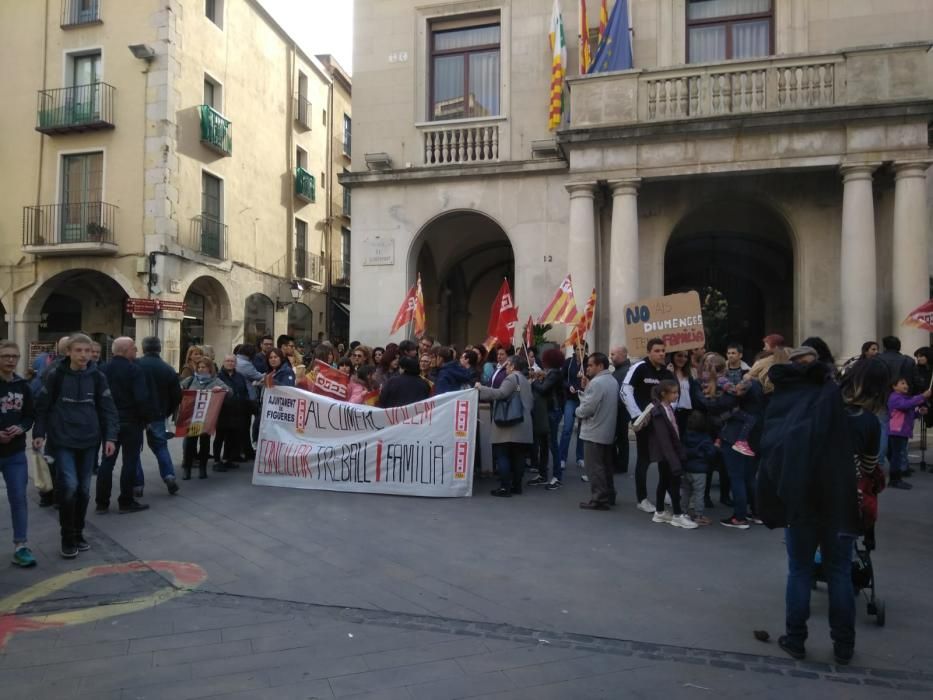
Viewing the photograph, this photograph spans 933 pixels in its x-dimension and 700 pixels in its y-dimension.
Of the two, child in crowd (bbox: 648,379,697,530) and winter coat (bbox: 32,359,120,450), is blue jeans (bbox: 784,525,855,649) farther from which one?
winter coat (bbox: 32,359,120,450)

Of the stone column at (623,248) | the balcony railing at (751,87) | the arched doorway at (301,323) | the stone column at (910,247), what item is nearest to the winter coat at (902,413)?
the stone column at (910,247)

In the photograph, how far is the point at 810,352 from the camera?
4.38m

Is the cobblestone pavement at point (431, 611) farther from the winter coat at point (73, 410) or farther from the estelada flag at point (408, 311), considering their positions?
the estelada flag at point (408, 311)

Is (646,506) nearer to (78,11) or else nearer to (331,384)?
(331,384)

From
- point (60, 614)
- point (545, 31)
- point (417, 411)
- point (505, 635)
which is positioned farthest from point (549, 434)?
point (545, 31)

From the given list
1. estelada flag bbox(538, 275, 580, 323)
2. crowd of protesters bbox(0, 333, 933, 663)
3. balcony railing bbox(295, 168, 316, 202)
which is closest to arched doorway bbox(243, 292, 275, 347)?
balcony railing bbox(295, 168, 316, 202)

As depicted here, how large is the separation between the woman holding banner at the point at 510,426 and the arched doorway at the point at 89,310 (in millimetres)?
20149

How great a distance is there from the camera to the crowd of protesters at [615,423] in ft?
13.8

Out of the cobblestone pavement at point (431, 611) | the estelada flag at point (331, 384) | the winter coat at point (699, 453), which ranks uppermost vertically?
the estelada flag at point (331, 384)

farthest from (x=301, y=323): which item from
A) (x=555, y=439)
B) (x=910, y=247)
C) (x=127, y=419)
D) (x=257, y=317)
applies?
(x=910, y=247)

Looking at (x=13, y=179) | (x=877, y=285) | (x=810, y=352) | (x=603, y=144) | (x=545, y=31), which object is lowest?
(x=810, y=352)

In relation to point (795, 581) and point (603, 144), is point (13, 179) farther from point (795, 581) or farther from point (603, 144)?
point (795, 581)

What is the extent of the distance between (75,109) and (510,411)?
20.6 m

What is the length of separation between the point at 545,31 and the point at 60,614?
50.9 ft
